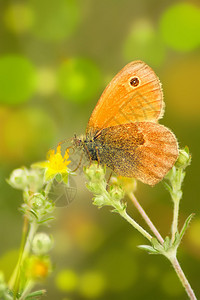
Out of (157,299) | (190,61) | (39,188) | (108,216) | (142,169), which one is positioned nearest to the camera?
(39,188)

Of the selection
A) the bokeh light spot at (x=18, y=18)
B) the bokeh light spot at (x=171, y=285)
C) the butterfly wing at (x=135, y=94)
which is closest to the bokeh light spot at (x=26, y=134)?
the bokeh light spot at (x=18, y=18)

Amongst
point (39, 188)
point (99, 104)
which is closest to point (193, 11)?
point (99, 104)

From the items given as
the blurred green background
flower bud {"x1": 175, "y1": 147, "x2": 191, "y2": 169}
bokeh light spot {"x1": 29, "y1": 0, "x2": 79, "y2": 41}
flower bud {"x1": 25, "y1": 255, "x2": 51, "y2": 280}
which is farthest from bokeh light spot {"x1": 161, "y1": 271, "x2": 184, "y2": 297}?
bokeh light spot {"x1": 29, "y1": 0, "x2": 79, "y2": 41}

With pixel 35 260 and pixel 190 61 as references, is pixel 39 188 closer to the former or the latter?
pixel 35 260

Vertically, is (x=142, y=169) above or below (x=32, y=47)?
below

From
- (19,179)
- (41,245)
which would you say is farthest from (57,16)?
(41,245)

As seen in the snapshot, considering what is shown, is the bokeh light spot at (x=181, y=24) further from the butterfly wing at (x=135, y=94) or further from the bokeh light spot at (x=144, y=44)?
the butterfly wing at (x=135, y=94)

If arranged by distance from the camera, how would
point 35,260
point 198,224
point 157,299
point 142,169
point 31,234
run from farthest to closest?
point 198,224 → point 157,299 → point 142,169 → point 31,234 → point 35,260
